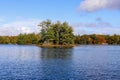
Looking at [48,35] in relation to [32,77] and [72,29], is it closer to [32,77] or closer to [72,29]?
[72,29]

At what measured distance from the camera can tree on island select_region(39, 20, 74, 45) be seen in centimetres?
18325

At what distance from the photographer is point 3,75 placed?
150ft

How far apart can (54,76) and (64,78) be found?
7.74 ft

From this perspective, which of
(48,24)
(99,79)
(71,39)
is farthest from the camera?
(48,24)

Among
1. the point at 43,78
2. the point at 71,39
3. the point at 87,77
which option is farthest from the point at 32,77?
the point at 71,39

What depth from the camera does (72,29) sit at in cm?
18688

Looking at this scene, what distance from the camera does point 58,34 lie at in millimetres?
185875

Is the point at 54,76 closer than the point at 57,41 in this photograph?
Yes

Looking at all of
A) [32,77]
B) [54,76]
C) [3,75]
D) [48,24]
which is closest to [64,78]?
[54,76]

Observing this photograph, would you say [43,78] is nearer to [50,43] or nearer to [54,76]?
[54,76]

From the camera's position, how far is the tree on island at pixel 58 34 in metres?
183

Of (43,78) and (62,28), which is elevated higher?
(62,28)

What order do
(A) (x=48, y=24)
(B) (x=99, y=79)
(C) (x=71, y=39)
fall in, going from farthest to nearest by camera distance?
(A) (x=48, y=24) → (C) (x=71, y=39) → (B) (x=99, y=79)

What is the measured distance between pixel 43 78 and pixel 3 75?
7.17 m
